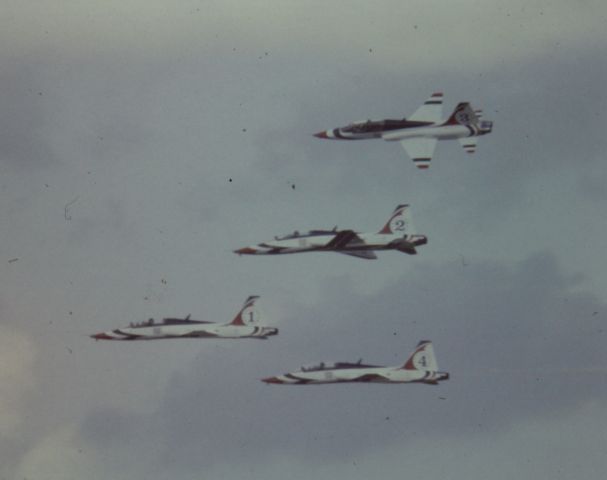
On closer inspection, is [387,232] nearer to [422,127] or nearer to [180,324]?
[422,127]

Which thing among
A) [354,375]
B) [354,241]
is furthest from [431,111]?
[354,375]

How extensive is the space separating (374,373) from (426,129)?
17.1 meters

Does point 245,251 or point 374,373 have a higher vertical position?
point 245,251

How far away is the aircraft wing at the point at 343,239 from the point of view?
127 m

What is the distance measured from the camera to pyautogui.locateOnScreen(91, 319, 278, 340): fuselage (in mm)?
129375

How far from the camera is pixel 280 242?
129625mm

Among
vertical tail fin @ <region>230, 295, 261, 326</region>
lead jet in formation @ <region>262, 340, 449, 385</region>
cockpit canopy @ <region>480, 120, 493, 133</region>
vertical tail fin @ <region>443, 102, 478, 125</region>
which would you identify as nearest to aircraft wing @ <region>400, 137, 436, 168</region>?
vertical tail fin @ <region>443, 102, 478, 125</region>

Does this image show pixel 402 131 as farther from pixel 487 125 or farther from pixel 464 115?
pixel 487 125

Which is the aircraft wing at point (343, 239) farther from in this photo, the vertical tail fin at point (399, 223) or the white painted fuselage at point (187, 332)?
the white painted fuselage at point (187, 332)

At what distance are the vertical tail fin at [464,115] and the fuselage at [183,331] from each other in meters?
19.0

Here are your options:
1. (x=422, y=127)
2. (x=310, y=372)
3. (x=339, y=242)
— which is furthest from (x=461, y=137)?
(x=310, y=372)

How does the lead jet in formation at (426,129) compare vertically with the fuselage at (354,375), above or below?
above

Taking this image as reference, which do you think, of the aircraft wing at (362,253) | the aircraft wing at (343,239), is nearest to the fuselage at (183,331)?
the aircraft wing at (343,239)

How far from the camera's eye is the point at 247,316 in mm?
130000
